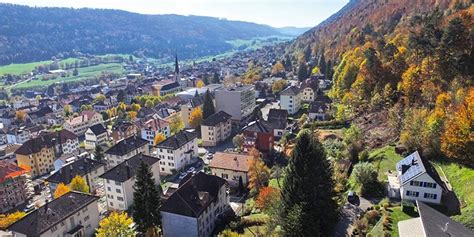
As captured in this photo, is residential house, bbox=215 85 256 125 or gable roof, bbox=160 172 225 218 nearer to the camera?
gable roof, bbox=160 172 225 218

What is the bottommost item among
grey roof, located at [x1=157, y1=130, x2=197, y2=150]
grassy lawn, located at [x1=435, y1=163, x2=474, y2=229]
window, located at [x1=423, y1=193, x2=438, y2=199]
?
grey roof, located at [x1=157, y1=130, x2=197, y2=150]

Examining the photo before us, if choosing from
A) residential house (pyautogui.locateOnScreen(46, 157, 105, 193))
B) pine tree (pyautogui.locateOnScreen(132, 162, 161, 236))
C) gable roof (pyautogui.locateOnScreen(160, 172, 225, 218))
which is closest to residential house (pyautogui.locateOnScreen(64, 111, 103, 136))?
residential house (pyautogui.locateOnScreen(46, 157, 105, 193))

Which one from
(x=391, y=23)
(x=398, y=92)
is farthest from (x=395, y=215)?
(x=391, y=23)

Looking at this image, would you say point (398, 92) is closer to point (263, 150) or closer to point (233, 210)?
point (263, 150)

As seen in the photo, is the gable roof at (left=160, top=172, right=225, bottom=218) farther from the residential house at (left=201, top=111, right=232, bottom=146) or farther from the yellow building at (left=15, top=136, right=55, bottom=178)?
the yellow building at (left=15, top=136, right=55, bottom=178)

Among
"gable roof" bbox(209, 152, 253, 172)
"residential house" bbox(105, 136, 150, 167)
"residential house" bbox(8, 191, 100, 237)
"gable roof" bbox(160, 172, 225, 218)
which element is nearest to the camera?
"gable roof" bbox(160, 172, 225, 218)

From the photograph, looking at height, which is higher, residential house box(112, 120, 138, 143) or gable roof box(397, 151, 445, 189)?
gable roof box(397, 151, 445, 189)

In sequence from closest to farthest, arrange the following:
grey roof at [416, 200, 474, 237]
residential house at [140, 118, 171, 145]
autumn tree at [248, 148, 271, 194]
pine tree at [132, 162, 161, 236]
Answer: grey roof at [416, 200, 474, 237] < pine tree at [132, 162, 161, 236] < autumn tree at [248, 148, 271, 194] < residential house at [140, 118, 171, 145]

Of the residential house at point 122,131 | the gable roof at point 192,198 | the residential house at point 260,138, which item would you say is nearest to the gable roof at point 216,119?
the residential house at point 260,138

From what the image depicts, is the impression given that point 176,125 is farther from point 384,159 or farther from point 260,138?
point 384,159
